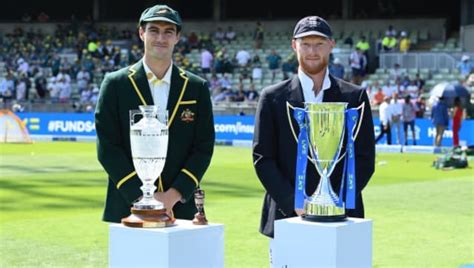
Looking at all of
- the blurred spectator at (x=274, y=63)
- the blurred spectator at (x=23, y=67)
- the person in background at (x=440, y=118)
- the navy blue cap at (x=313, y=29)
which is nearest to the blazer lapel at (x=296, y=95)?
the navy blue cap at (x=313, y=29)

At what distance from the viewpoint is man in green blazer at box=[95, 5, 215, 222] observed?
605cm

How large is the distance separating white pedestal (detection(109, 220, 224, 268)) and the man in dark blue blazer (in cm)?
86

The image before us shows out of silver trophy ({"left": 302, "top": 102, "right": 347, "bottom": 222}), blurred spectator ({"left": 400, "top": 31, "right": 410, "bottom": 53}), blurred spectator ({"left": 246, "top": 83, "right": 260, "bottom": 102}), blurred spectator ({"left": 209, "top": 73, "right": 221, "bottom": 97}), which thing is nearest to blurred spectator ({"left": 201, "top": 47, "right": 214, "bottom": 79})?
blurred spectator ({"left": 209, "top": 73, "right": 221, "bottom": 97})

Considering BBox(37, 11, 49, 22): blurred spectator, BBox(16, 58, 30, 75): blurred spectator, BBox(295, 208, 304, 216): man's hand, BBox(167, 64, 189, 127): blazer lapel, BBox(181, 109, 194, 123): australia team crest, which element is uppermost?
BBox(37, 11, 49, 22): blurred spectator

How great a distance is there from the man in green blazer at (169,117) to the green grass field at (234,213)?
174 inches

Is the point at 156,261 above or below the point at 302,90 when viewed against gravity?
below

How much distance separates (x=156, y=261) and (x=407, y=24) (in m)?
42.7

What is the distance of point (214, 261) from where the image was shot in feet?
17.2

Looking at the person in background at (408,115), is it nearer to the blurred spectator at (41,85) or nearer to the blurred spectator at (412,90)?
the blurred spectator at (412,90)

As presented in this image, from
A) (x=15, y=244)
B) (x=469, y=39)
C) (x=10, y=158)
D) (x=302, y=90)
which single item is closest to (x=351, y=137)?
(x=302, y=90)

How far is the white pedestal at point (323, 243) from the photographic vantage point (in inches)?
197

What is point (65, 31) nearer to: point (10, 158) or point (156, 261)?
point (10, 158)

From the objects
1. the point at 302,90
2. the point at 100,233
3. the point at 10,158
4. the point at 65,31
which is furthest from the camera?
the point at 65,31

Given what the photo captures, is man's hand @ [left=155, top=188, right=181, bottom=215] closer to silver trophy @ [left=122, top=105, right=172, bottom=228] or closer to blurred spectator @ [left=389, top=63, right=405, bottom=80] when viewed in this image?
silver trophy @ [left=122, top=105, right=172, bottom=228]
